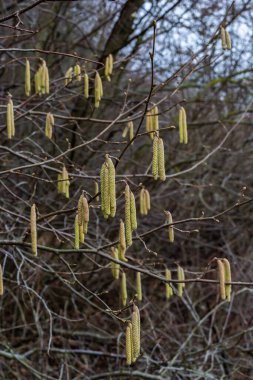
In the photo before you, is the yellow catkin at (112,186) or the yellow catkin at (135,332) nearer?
the yellow catkin at (112,186)

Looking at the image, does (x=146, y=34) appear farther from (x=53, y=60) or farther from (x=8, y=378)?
(x=8, y=378)

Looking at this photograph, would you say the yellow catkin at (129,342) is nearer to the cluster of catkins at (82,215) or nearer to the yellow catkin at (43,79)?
the cluster of catkins at (82,215)

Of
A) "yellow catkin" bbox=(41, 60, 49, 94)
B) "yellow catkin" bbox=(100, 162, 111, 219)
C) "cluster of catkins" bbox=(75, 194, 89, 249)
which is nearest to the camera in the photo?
"yellow catkin" bbox=(100, 162, 111, 219)

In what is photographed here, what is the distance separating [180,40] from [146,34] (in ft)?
1.92

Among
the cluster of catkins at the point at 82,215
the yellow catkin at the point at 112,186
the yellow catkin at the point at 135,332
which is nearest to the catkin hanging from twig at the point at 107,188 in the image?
the yellow catkin at the point at 112,186

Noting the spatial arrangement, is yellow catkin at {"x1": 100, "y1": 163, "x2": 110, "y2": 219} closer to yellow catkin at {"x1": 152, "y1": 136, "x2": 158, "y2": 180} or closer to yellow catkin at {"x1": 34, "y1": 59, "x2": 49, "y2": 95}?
yellow catkin at {"x1": 152, "y1": 136, "x2": 158, "y2": 180}

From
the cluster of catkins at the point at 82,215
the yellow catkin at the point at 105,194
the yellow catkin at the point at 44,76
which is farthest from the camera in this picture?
the yellow catkin at the point at 44,76

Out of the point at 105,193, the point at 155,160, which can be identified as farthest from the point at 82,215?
the point at 155,160

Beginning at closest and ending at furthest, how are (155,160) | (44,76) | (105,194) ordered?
1. (105,194)
2. (155,160)
3. (44,76)

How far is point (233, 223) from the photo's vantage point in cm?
721

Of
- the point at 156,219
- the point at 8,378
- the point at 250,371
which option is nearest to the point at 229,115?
the point at 156,219

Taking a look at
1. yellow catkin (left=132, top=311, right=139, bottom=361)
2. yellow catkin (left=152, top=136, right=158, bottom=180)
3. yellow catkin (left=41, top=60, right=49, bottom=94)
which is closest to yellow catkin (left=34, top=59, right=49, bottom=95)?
yellow catkin (left=41, top=60, right=49, bottom=94)

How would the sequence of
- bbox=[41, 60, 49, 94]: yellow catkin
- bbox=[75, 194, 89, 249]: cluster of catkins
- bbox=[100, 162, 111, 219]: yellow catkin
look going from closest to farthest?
1. bbox=[100, 162, 111, 219]: yellow catkin
2. bbox=[75, 194, 89, 249]: cluster of catkins
3. bbox=[41, 60, 49, 94]: yellow catkin

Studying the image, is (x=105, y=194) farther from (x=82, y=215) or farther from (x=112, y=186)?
(x=82, y=215)
